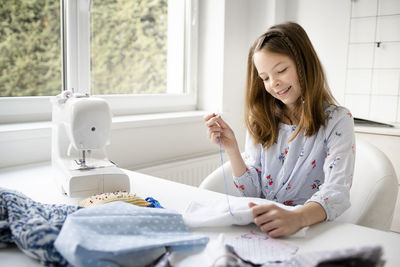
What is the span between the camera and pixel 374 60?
7.92 feet

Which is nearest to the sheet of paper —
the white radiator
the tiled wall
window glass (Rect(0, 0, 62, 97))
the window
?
the window

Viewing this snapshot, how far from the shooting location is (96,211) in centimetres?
81

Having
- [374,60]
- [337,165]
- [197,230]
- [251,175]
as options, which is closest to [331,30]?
[374,60]

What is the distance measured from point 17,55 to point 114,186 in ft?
3.16

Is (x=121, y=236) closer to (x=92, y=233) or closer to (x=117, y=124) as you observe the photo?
(x=92, y=233)

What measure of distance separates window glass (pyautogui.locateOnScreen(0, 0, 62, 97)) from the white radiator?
657 millimetres

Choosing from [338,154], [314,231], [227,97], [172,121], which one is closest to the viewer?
[314,231]

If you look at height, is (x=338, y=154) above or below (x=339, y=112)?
below

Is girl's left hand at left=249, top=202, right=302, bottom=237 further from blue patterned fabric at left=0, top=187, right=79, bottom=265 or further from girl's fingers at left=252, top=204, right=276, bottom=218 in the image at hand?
blue patterned fabric at left=0, top=187, right=79, bottom=265

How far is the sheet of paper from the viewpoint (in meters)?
0.72

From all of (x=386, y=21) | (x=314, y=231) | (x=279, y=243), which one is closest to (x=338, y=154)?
(x=314, y=231)

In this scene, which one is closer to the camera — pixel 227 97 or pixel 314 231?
pixel 314 231

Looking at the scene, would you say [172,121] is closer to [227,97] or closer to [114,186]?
[227,97]

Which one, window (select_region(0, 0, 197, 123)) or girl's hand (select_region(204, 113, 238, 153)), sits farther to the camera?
window (select_region(0, 0, 197, 123))
